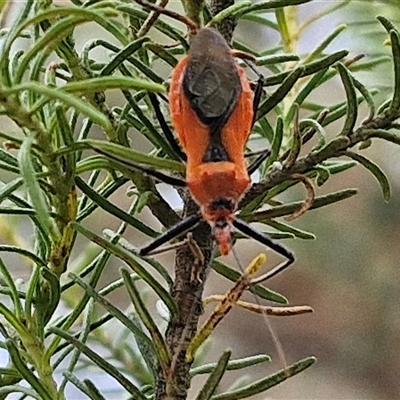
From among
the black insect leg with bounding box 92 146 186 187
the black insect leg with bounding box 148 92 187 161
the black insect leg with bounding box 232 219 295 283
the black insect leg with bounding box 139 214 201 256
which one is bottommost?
the black insect leg with bounding box 232 219 295 283

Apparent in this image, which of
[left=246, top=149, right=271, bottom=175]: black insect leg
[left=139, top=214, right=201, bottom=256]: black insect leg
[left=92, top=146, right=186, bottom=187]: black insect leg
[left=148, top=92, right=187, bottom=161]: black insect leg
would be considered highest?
[left=148, top=92, right=187, bottom=161]: black insect leg

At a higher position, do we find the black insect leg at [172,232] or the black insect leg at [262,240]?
the black insect leg at [172,232]

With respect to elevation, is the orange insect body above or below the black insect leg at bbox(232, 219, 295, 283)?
above

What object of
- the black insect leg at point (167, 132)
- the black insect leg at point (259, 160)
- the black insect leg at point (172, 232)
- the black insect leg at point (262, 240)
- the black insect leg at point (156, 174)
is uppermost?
the black insect leg at point (167, 132)

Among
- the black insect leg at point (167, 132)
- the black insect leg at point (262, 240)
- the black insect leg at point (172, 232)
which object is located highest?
the black insect leg at point (167, 132)

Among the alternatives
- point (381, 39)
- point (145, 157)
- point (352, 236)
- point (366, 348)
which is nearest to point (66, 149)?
point (145, 157)

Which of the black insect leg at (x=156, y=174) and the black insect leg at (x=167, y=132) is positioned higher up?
the black insect leg at (x=167, y=132)
